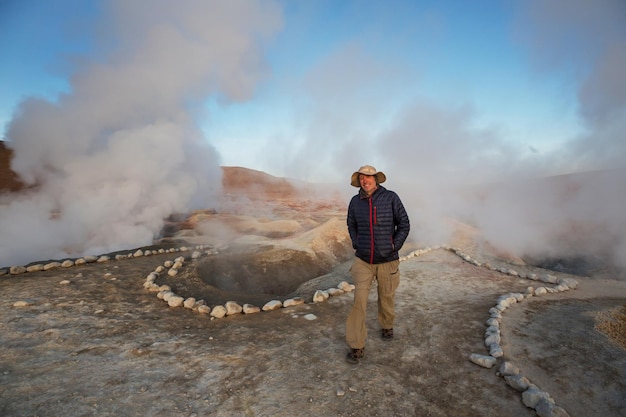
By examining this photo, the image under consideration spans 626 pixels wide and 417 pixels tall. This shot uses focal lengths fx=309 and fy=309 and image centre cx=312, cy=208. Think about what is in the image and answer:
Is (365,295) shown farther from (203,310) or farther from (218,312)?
(203,310)

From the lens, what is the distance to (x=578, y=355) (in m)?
3.32

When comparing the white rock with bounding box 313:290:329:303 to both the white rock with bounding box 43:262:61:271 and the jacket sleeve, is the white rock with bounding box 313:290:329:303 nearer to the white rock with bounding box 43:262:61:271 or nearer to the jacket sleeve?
the jacket sleeve

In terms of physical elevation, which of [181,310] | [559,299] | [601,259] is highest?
[181,310]

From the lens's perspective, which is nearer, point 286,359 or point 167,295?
point 286,359

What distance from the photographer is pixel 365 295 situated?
3.29 metres

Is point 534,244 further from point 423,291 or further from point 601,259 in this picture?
point 423,291

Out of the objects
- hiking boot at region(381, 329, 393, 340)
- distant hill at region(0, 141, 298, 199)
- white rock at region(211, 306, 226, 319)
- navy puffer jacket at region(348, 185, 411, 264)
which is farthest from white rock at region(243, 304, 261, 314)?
distant hill at region(0, 141, 298, 199)

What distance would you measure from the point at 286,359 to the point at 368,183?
2.11 m

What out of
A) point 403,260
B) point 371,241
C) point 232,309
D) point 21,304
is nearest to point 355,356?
point 371,241

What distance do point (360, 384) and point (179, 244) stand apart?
28.3 feet

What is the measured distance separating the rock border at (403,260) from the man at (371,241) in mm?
1223

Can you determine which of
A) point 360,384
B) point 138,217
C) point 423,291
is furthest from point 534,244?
point 138,217

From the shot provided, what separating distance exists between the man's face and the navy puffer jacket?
0.05 meters

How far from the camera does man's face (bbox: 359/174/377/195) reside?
340cm
